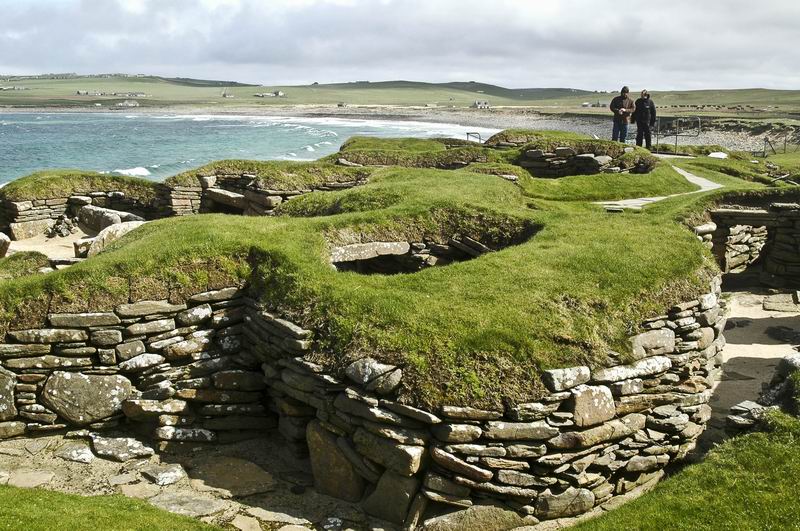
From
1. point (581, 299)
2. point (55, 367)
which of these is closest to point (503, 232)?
point (581, 299)

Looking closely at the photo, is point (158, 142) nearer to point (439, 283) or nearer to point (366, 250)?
point (366, 250)

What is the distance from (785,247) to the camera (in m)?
18.3

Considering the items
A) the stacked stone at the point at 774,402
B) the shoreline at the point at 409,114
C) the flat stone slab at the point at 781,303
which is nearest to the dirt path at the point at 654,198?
the flat stone slab at the point at 781,303

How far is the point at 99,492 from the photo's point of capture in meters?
8.92

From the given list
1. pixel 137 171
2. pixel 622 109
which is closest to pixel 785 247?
pixel 622 109

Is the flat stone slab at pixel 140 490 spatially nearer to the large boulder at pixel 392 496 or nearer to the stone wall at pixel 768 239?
the large boulder at pixel 392 496

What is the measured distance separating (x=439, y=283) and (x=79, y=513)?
19.4ft

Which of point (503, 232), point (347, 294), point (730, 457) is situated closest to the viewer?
point (730, 457)

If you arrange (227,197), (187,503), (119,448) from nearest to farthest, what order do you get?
(187,503)
(119,448)
(227,197)

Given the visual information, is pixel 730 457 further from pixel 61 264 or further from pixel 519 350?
pixel 61 264

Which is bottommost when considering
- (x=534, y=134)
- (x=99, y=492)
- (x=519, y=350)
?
(x=99, y=492)

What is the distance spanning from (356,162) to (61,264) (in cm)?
1484

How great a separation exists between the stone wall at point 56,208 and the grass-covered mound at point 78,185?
183mm

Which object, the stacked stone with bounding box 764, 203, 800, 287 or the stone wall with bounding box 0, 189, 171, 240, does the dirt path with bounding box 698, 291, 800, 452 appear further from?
the stone wall with bounding box 0, 189, 171, 240
